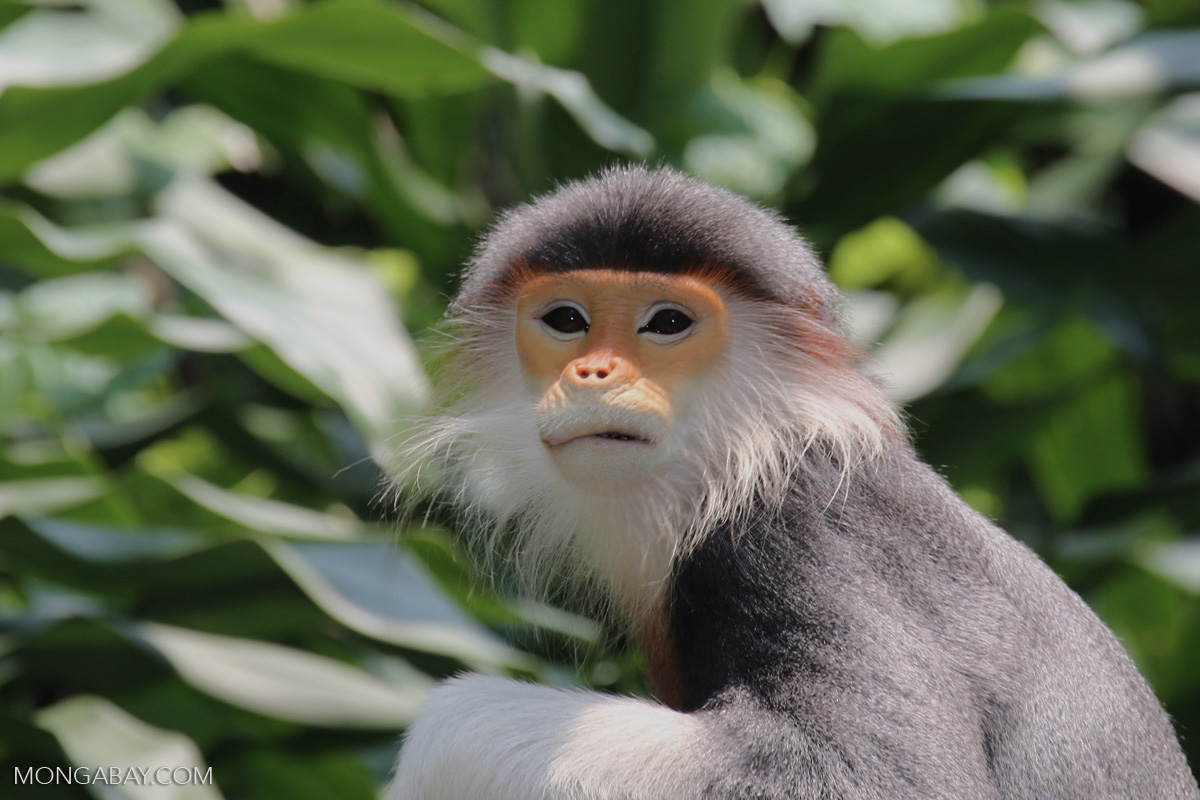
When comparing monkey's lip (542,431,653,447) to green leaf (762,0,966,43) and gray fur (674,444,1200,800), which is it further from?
green leaf (762,0,966,43)

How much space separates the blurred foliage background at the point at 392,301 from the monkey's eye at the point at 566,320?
681 millimetres

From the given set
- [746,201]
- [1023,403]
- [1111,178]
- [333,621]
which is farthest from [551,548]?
[1111,178]

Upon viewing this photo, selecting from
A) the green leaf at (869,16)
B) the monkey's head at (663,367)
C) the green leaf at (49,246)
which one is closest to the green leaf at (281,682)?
the green leaf at (49,246)

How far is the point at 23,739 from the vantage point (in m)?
2.85

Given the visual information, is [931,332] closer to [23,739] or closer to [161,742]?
[161,742]

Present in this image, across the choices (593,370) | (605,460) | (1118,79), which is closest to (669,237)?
(593,370)

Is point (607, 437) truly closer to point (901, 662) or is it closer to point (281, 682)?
point (901, 662)

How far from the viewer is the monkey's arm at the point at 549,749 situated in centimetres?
161

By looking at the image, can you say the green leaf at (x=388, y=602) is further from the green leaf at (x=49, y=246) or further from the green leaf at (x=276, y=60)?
the green leaf at (x=276, y=60)

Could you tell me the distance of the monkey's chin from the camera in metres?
1.80

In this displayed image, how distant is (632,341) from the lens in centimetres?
187

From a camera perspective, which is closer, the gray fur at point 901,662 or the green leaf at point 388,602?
the gray fur at point 901,662

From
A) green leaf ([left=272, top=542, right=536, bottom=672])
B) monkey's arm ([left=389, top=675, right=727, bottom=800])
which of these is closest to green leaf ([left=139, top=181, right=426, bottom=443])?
green leaf ([left=272, top=542, right=536, bottom=672])

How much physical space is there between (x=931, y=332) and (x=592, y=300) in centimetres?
240
